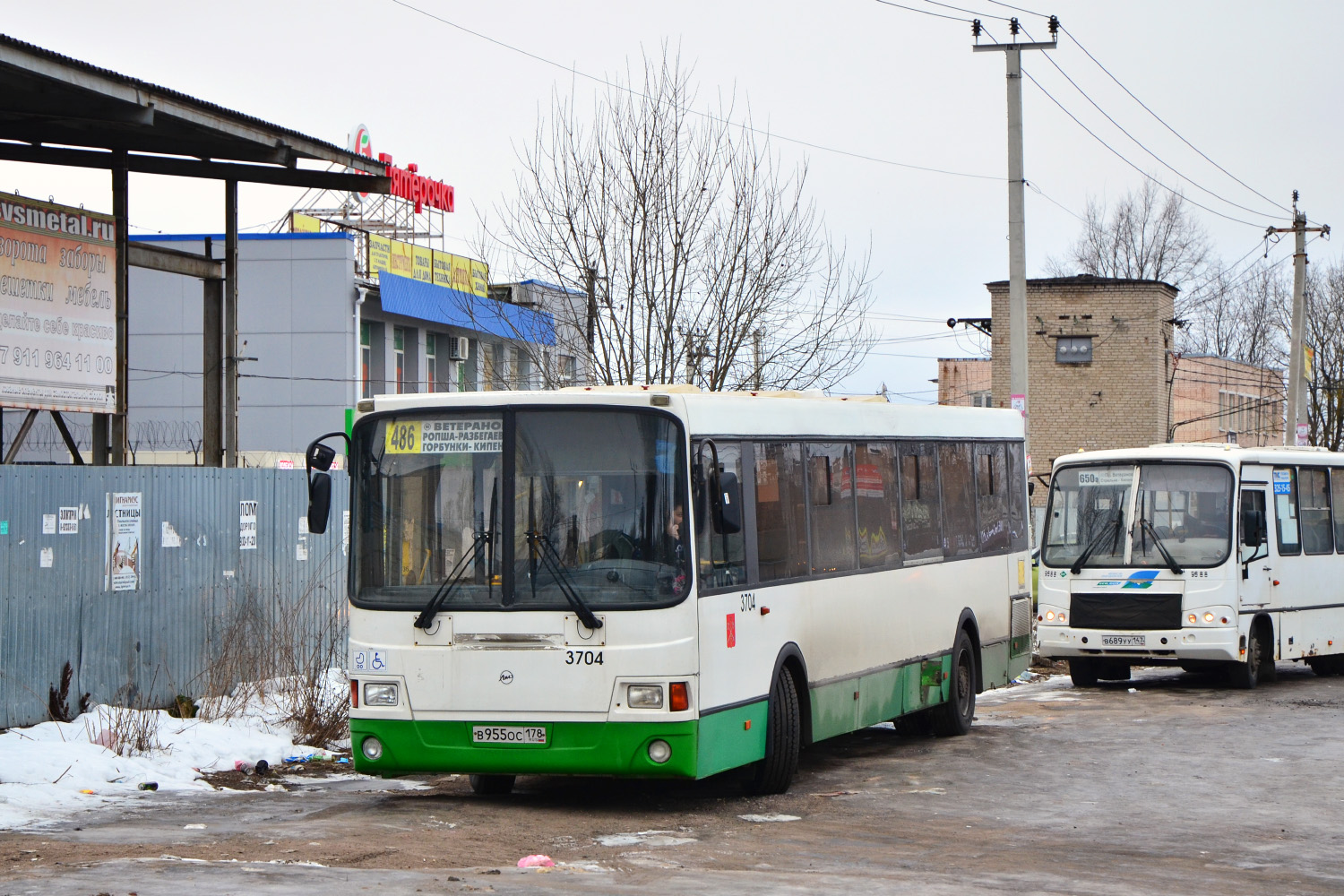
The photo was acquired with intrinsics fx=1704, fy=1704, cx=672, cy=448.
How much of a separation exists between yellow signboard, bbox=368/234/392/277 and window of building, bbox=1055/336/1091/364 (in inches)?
805

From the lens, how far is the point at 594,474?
9961mm

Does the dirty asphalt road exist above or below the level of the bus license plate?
below

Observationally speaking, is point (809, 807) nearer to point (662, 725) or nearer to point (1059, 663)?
point (662, 725)

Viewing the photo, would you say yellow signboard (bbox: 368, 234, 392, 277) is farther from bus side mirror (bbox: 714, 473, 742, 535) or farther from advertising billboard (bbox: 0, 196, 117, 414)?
bus side mirror (bbox: 714, 473, 742, 535)

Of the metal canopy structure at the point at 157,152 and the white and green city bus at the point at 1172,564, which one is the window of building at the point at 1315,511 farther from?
the metal canopy structure at the point at 157,152

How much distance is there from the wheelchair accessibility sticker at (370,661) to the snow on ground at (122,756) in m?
1.83

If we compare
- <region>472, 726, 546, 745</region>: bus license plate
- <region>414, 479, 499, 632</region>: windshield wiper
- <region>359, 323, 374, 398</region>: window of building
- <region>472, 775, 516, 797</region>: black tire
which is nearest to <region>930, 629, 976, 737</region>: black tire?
<region>472, 775, 516, 797</region>: black tire

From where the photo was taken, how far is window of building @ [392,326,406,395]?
50.9m

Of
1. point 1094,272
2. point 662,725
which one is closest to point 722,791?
point 662,725

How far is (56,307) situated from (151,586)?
2511 millimetres

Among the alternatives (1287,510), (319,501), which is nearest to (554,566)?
(319,501)

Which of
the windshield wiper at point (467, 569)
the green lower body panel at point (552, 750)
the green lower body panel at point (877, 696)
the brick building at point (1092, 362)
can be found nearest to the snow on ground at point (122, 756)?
the green lower body panel at point (552, 750)

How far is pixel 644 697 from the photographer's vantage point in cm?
974

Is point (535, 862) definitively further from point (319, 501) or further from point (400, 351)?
point (400, 351)
